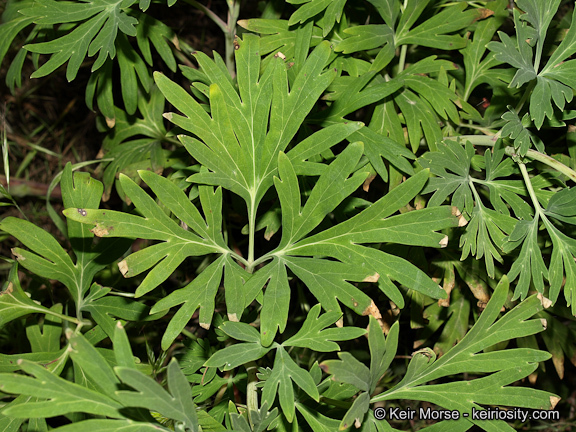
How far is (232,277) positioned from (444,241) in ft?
1.75

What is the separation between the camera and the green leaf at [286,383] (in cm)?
115

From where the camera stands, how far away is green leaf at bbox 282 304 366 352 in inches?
46.2

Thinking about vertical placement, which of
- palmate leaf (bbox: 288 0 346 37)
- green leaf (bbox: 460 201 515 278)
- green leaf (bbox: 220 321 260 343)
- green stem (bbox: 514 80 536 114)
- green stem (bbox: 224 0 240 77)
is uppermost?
palmate leaf (bbox: 288 0 346 37)

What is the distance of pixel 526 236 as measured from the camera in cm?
137

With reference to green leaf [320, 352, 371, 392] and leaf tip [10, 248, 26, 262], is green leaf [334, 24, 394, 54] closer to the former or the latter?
green leaf [320, 352, 371, 392]

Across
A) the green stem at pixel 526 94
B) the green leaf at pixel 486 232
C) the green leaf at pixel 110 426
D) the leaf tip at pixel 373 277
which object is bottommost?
the green leaf at pixel 110 426

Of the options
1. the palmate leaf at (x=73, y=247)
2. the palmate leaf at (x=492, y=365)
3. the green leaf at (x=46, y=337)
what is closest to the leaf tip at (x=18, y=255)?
the palmate leaf at (x=73, y=247)

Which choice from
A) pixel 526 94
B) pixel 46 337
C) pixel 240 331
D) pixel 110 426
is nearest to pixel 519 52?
pixel 526 94

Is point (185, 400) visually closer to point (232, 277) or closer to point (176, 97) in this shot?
point (232, 277)

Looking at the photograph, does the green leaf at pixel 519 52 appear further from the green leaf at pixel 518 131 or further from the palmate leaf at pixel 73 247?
the palmate leaf at pixel 73 247

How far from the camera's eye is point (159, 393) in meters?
0.96

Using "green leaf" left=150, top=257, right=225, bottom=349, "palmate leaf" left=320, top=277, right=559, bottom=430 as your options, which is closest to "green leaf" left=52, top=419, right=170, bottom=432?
"green leaf" left=150, top=257, right=225, bottom=349

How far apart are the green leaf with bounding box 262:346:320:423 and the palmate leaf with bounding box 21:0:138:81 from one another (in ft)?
3.32

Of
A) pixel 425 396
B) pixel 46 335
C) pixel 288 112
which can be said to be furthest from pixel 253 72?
pixel 46 335
